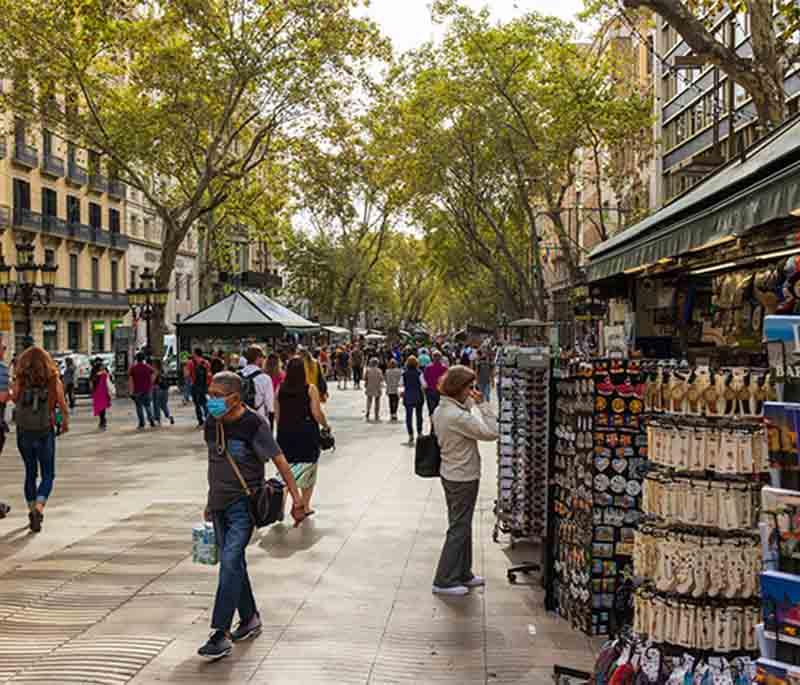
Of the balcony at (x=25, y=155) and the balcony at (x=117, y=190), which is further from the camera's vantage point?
the balcony at (x=117, y=190)

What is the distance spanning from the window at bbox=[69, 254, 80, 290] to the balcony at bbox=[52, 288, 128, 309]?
292mm

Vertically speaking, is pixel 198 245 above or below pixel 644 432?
above

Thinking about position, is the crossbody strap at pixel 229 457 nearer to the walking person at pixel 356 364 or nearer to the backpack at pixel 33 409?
the backpack at pixel 33 409

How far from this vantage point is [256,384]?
45.6ft

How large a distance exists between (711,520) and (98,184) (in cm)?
5171

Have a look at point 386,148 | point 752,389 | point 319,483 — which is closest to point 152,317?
point 386,148

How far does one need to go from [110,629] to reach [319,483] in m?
6.52

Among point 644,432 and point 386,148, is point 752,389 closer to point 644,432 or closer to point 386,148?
point 644,432

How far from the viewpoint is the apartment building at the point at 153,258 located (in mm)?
58188

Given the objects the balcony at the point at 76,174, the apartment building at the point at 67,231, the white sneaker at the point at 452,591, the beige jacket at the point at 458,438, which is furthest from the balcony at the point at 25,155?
the white sneaker at the point at 452,591

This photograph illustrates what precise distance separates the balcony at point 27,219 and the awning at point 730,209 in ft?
131

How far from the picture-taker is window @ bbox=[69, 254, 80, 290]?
50250mm

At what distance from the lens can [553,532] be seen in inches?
279

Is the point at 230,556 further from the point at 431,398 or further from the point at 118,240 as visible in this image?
the point at 118,240
